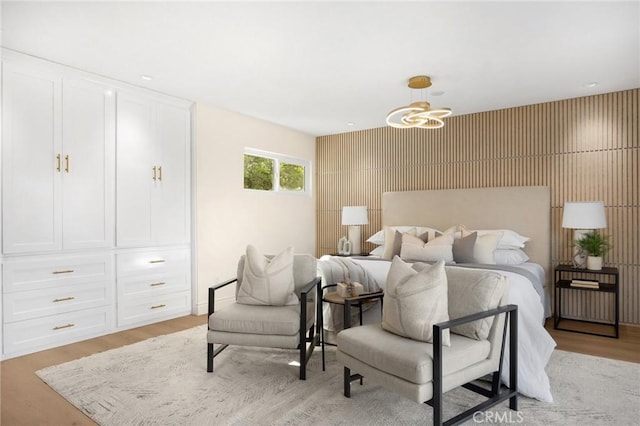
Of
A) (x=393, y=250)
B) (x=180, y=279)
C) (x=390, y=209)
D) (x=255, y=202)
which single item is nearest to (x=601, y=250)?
(x=393, y=250)

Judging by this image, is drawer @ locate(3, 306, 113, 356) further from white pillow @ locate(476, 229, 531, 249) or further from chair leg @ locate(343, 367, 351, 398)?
white pillow @ locate(476, 229, 531, 249)

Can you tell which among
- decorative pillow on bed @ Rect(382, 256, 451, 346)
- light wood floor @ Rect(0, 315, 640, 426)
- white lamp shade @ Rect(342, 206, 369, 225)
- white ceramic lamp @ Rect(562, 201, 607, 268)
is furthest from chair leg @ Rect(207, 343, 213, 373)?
white ceramic lamp @ Rect(562, 201, 607, 268)

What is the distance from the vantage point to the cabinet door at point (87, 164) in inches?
146

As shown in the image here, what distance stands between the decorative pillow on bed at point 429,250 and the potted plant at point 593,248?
143 cm

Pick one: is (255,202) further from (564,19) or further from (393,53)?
(564,19)

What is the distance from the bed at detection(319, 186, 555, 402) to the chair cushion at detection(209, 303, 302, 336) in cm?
86

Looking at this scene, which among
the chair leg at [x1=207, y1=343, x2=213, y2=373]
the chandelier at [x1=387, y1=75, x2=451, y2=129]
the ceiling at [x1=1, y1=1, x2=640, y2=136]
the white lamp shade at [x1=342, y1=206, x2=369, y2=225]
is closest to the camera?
the ceiling at [x1=1, y1=1, x2=640, y2=136]

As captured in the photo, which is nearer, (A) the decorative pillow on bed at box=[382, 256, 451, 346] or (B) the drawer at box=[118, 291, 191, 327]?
(A) the decorative pillow on bed at box=[382, 256, 451, 346]

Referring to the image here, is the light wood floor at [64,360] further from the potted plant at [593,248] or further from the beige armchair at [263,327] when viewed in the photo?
the beige armchair at [263,327]

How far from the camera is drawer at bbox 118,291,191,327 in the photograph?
4160mm

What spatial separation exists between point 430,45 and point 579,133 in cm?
260

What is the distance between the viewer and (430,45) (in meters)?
3.18

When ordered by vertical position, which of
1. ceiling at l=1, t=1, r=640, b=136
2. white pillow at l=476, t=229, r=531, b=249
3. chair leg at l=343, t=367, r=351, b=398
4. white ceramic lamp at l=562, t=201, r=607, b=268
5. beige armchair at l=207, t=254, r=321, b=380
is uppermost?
ceiling at l=1, t=1, r=640, b=136

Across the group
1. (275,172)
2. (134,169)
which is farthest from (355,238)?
(134,169)
